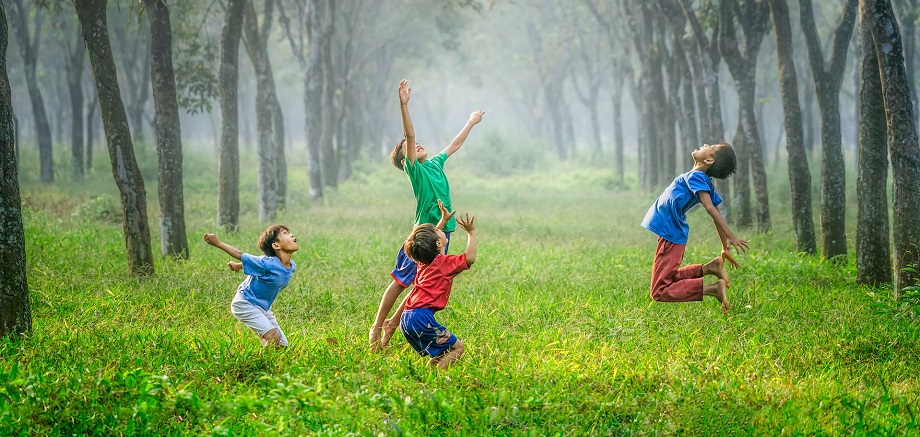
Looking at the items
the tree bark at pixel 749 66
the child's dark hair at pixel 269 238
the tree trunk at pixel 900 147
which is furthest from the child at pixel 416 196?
the tree bark at pixel 749 66

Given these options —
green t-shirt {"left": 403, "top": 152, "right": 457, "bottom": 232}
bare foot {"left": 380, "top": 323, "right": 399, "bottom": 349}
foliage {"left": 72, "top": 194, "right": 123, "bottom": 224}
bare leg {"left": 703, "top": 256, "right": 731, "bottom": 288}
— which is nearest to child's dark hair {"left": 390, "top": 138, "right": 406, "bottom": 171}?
green t-shirt {"left": 403, "top": 152, "right": 457, "bottom": 232}

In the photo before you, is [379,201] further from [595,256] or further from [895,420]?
[895,420]

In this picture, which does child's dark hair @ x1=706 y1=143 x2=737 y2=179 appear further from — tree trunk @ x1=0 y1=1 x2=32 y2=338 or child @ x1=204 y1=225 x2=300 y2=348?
tree trunk @ x1=0 y1=1 x2=32 y2=338

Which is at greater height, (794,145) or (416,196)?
(794,145)

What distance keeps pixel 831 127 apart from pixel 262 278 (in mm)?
8379

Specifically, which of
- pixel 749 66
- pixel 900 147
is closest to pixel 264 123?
pixel 749 66

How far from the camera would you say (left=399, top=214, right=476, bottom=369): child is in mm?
5582

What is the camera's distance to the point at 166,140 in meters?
10.7

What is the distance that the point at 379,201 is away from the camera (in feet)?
74.6

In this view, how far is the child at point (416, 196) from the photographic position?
6.38 m

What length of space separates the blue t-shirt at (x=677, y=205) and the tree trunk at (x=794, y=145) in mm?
4572

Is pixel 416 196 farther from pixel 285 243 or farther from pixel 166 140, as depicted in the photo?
pixel 166 140

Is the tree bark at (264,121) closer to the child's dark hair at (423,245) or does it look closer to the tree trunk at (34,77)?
the tree trunk at (34,77)

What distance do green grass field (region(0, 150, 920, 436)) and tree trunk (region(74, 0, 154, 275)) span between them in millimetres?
338
